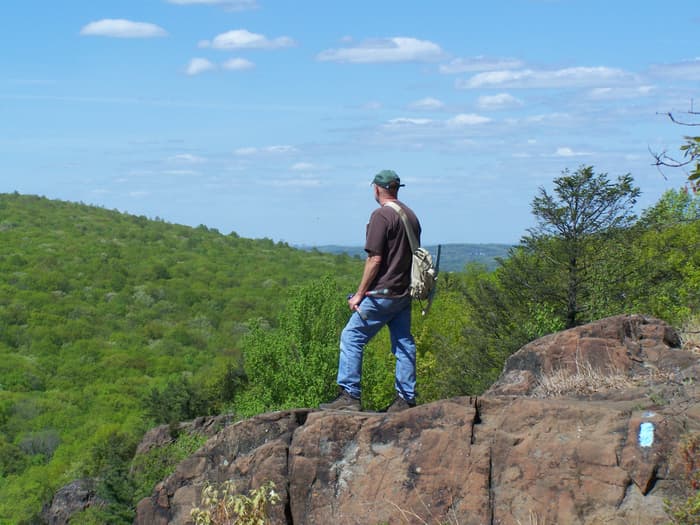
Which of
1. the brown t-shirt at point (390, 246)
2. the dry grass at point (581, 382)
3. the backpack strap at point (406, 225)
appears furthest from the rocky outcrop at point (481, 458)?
the backpack strap at point (406, 225)

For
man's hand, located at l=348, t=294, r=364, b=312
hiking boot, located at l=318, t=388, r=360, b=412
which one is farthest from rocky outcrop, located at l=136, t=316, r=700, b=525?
man's hand, located at l=348, t=294, r=364, b=312

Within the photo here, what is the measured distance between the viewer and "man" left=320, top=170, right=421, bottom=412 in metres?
7.38

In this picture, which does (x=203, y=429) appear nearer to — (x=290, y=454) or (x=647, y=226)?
(x=647, y=226)

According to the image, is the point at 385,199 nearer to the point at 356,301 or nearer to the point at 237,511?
the point at 356,301

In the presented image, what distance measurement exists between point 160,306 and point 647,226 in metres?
63.9

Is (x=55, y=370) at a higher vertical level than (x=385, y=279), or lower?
lower

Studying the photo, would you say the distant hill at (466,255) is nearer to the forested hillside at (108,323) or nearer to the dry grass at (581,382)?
the forested hillside at (108,323)

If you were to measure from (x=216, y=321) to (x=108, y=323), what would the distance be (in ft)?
28.2

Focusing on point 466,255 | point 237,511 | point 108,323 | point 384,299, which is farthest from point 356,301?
point 108,323

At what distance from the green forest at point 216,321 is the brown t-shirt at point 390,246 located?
211cm

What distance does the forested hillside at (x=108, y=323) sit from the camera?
44.5 meters

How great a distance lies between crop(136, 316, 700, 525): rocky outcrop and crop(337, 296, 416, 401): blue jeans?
0.42 metres

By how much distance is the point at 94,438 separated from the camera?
146 feet

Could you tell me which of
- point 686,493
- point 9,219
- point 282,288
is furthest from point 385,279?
point 9,219
